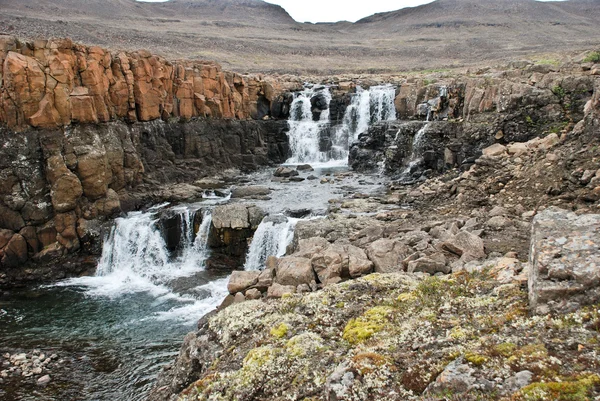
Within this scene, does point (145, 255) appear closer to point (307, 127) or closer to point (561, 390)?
point (561, 390)

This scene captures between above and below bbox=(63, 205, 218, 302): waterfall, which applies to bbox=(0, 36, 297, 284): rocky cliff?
above

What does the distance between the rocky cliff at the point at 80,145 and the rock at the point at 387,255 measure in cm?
1549

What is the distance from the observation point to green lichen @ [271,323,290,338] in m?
6.95

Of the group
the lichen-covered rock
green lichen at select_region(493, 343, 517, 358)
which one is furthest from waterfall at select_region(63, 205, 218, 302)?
green lichen at select_region(493, 343, 517, 358)

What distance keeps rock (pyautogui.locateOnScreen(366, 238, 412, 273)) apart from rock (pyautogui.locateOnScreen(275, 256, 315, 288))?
163 centimetres

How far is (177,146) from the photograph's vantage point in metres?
30.8

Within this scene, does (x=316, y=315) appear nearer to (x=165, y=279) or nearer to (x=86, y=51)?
(x=165, y=279)

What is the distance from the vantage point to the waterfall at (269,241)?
19266 mm

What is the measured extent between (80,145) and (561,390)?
934 inches

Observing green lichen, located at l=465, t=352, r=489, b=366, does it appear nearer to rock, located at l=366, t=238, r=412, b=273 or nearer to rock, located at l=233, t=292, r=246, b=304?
rock, located at l=366, t=238, r=412, b=273

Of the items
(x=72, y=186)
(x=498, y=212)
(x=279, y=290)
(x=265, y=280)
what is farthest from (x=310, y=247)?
(x=72, y=186)

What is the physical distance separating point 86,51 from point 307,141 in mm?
18480

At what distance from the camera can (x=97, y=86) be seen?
79.3 feet

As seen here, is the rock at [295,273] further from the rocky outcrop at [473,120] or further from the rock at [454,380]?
the rocky outcrop at [473,120]
